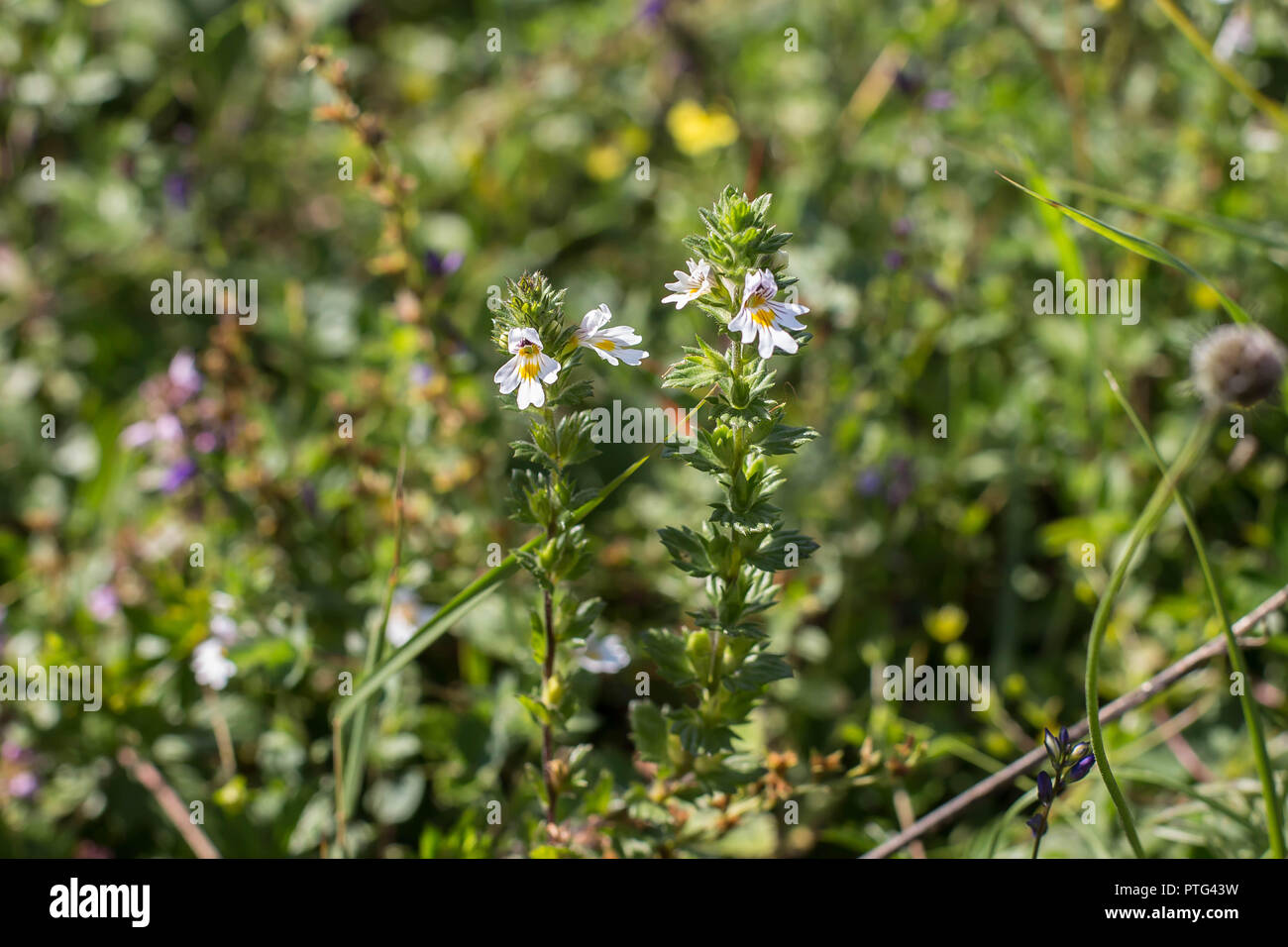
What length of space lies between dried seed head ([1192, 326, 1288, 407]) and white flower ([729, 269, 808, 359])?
2.04 ft

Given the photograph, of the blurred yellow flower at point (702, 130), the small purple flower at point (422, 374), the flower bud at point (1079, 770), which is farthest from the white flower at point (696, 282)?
the blurred yellow flower at point (702, 130)

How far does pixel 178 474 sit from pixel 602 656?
1.38 m

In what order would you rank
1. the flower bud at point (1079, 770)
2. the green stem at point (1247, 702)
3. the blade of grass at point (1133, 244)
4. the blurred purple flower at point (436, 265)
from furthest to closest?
the blurred purple flower at point (436, 265)
the blade of grass at point (1133, 244)
the flower bud at point (1079, 770)
the green stem at point (1247, 702)

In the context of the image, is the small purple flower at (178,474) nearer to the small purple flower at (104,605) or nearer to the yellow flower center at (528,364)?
the small purple flower at (104,605)

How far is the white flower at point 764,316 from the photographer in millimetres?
1588

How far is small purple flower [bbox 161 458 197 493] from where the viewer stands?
2.74m

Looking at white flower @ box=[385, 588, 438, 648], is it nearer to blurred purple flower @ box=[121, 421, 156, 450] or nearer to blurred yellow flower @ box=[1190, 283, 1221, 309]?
blurred purple flower @ box=[121, 421, 156, 450]

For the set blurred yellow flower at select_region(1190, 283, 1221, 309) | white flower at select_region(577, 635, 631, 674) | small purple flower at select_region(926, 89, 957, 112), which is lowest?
white flower at select_region(577, 635, 631, 674)

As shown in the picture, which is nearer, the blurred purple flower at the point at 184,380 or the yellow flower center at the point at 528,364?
the yellow flower center at the point at 528,364

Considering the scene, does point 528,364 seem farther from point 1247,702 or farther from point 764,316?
point 1247,702

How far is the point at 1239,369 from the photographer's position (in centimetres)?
151

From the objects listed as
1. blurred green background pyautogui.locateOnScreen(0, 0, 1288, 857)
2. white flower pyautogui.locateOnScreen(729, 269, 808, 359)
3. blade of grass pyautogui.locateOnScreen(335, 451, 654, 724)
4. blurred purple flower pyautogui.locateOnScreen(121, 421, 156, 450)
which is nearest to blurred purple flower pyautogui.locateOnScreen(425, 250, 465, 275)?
blurred green background pyautogui.locateOnScreen(0, 0, 1288, 857)

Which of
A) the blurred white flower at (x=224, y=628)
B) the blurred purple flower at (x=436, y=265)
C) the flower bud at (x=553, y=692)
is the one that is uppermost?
the blurred purple flower at (x=436, y=265)

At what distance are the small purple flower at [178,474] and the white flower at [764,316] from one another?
5.96 ft
